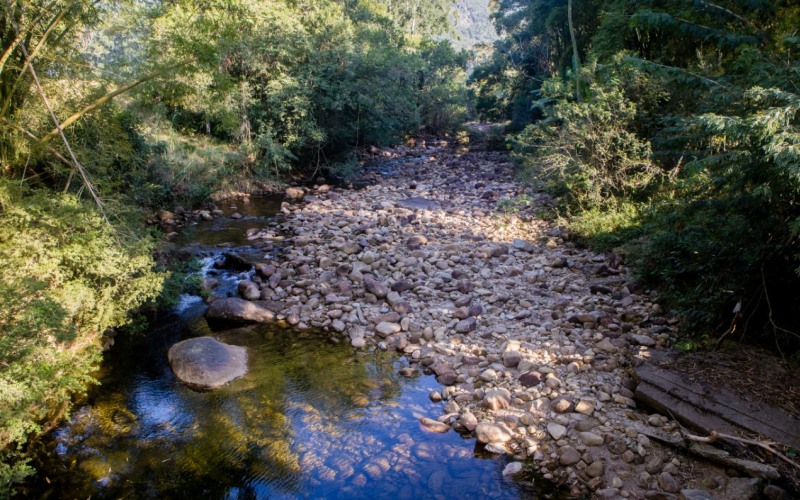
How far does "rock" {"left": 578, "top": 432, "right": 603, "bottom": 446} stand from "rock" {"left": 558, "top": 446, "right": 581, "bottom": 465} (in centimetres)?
16

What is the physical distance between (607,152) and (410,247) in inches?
172

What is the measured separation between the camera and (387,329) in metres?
6.96

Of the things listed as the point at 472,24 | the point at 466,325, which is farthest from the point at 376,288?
the point at 472,24

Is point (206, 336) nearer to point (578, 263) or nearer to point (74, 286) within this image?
point (74, 286)

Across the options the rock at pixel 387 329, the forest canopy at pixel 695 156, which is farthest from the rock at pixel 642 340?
the rock at pixel 387 329

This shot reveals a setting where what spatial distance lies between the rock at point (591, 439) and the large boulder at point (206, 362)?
4.03 metres

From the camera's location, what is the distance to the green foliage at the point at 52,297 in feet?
13.6

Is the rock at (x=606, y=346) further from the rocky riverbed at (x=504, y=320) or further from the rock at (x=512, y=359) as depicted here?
the rock at (x=512, y=359)

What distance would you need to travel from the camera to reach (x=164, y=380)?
19.8ft

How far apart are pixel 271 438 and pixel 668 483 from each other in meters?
3.65

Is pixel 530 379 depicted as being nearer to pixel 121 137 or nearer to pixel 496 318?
pixel 496 318

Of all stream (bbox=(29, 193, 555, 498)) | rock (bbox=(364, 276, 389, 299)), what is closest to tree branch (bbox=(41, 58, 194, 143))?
stream (bbox=(29, 193, 555, 498))

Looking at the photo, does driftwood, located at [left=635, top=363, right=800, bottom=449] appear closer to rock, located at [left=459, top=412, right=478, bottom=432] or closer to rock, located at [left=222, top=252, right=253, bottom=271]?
rock, located at [left=459, top=412, right=478, bottom=432]

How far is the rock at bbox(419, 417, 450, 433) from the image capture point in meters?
5.05
